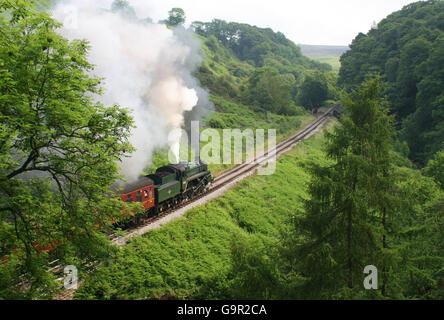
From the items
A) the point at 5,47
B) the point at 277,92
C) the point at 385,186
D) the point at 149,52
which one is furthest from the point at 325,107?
the point at 5,47

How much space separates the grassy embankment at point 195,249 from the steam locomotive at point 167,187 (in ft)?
5.82

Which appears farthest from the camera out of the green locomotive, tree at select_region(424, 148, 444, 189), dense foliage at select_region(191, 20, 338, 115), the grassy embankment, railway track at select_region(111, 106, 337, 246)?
dense foliage at select_region(191, 20, 338, 115)

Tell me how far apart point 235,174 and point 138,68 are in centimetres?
1264

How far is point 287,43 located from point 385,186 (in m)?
151

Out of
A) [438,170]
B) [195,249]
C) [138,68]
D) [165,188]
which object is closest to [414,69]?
[438,170]

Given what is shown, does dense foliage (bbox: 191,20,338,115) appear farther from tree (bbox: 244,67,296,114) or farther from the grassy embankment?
the grassy embankment

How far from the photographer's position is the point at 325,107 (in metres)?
70.1

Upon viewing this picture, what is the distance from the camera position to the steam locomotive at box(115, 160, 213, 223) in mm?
16422

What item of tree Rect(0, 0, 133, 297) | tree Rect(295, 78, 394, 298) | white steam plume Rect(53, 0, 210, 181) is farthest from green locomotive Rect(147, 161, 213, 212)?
tree Rect(295, 78, 394, 298)

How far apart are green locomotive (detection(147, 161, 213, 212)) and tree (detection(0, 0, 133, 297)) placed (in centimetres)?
844

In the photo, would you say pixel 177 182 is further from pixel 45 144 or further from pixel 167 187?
pixel 45 144

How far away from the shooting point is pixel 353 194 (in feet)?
29.2
